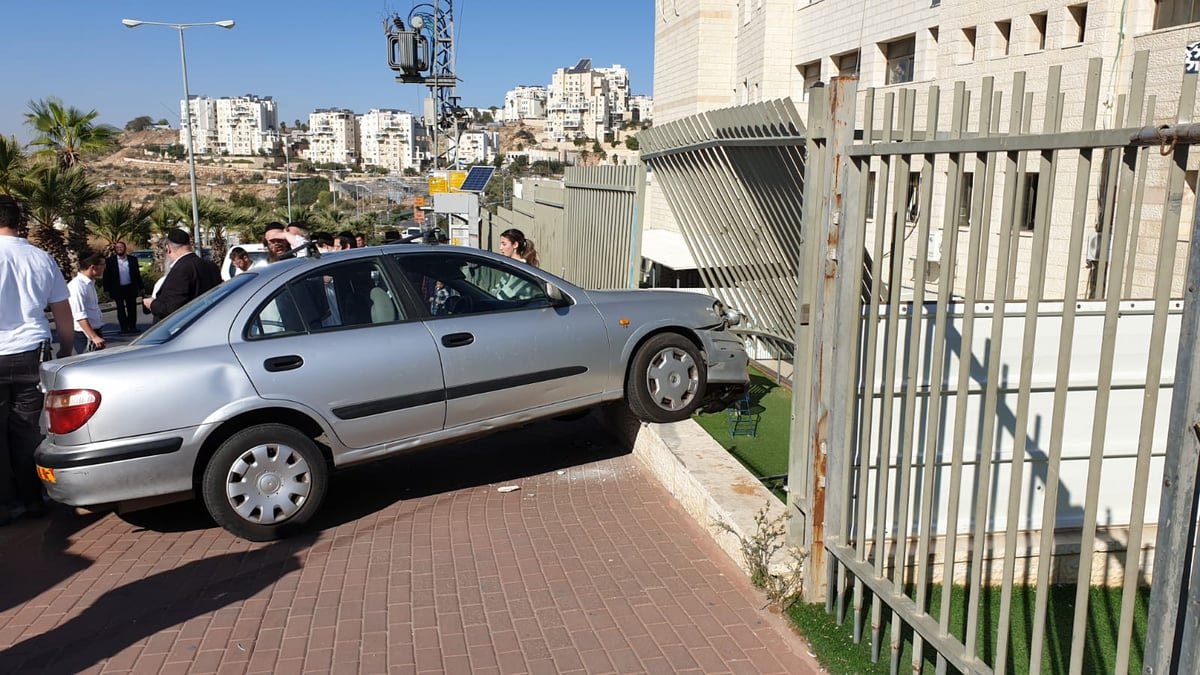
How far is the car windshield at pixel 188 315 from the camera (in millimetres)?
5531

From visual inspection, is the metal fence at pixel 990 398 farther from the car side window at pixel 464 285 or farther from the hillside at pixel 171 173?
the hillside at pixel 171 173

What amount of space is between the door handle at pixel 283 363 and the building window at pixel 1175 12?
13.7 metres

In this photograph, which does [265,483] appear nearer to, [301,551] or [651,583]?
[301,551]

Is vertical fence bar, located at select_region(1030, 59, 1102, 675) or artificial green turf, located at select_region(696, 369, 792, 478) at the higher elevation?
vertical fence bar, located at select_region(1030, 59, 1102, 675)

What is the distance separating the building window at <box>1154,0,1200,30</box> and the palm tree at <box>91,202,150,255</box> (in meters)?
26.0

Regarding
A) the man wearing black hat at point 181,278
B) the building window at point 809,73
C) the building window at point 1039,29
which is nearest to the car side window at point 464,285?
the man wearing black hat at point 181,278

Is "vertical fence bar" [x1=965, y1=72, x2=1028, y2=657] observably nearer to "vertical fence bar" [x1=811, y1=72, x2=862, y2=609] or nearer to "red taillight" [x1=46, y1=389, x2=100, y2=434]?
"vertical fence bar" [x1=811, y1=72, x2=862, y2=609]

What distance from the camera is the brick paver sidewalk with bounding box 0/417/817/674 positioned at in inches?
159

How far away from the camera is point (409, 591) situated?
4715 millimetres

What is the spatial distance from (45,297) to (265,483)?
1872mm

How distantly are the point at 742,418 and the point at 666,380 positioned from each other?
2.19 ft

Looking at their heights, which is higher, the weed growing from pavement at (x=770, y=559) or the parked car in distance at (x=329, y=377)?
the parked car in distance at (x=329, y=377)

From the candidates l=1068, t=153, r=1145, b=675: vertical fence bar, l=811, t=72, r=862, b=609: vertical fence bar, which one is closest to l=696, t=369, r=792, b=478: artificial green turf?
l=811, t=72, r=862, b=609: vertical fence bar

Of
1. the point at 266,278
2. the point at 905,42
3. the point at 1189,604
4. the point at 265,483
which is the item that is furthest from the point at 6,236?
the point at 905,42
